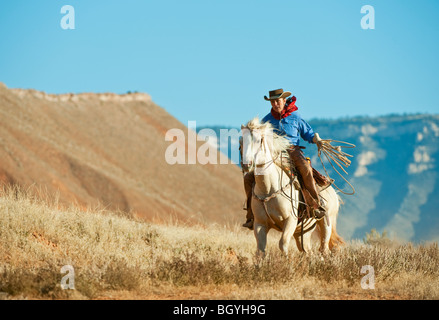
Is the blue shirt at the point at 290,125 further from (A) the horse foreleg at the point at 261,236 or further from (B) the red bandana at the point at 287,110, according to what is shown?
(A) the horse foreleg at the point at 261,236

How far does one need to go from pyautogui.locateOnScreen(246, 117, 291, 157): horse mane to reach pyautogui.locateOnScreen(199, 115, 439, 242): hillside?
96.1 meters

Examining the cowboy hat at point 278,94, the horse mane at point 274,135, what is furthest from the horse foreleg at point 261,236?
the cowboy hat at point 278,94

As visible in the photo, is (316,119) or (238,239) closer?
(238,239)

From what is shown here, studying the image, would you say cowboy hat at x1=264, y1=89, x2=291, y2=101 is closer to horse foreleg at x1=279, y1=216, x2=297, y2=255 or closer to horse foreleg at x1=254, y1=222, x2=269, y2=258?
horse foreleg at x1=279, y1=216, x2=297, y2=255

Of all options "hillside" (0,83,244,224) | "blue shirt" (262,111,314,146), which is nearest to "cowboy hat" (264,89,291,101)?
"blue shirt" (262,111,314,146)

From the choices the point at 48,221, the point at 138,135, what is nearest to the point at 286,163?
the point at 48,221

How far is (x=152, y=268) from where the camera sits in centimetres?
915

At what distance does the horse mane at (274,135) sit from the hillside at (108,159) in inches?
1409

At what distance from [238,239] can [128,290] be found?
6.82m

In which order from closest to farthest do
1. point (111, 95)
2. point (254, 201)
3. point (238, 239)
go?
point (254, 201)
point (238, 239)
point (111, 95)

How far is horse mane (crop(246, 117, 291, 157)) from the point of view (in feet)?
31.0

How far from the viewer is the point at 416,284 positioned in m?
9.09

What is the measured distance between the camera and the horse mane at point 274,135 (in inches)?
372
